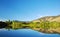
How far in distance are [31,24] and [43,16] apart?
413 millimetres

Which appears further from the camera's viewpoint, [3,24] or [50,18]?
[3,24]

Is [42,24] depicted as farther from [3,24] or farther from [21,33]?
[3,24]

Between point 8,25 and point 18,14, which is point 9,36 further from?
point 18,14

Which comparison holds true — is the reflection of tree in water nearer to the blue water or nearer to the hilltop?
the blue water

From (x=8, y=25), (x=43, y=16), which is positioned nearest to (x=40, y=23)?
(x=43, y=16)

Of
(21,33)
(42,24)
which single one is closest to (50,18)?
(42,24)

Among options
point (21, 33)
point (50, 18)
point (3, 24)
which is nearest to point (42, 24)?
point (50, 18)

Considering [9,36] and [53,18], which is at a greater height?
[53,18]

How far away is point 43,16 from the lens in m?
4.74

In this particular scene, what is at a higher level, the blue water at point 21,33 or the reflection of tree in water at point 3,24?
the reflection of tree in water at point 3,24

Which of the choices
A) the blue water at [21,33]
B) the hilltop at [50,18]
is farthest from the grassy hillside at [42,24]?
the blue water at [21,33]

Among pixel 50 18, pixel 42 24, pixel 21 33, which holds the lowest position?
pixel 21 33

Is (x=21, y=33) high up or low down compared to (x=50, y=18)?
down

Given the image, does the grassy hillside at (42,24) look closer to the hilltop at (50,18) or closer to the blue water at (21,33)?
the hilltop at (50,18)
